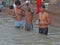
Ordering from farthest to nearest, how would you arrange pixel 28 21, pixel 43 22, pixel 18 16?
pixel 18 16 → pixel 28 21 → pixel 43 22

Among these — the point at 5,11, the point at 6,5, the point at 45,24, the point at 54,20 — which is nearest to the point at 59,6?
the point at 54,20

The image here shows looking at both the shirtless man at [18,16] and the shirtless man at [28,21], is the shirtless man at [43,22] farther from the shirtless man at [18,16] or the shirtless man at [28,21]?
the shirtless man at [18,16]

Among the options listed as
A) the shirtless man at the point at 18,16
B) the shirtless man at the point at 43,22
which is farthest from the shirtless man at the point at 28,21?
the shirtless man at the point at 43,22

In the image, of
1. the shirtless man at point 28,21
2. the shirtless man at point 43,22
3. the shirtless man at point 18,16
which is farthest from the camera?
the shirtless man at point 18,16

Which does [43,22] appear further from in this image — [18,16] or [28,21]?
[18,16]

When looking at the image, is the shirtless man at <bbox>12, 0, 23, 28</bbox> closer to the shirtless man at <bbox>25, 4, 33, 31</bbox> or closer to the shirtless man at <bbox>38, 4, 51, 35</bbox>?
the shirtless man at <bbox>25, 4, 33, 31</bbox>

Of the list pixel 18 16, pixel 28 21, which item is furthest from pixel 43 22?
pixel 18 16

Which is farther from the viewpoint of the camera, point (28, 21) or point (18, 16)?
point (18, 16)

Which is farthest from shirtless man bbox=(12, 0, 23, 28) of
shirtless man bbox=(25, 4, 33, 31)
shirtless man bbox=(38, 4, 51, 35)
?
shirtless man bbox=(38, 4, 51, 35)

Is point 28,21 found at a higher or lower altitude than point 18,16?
lower

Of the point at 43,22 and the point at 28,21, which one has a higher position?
the point at 43,22

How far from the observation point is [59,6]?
18.8 metres

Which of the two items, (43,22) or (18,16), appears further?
(18,16)

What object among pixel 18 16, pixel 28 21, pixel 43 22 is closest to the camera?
pixel 43 22
